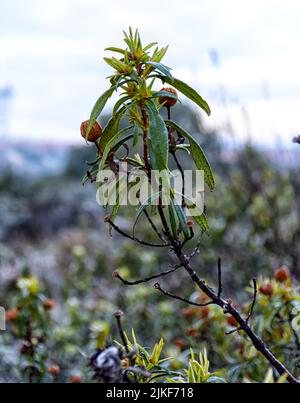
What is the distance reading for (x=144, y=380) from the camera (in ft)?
3.77

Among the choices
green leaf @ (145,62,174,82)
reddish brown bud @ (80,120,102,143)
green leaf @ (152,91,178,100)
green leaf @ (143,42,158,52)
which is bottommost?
reddish brown bud @ (80,120,102,143)

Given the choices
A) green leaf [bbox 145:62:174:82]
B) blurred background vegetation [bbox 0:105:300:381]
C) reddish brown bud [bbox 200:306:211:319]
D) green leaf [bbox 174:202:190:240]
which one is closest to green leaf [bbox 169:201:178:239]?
green leaf [bbox 174:202:190:240]

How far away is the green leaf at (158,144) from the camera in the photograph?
3.34 feet

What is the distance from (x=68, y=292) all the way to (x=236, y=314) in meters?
→ 4.20

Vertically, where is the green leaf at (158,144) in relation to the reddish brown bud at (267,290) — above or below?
above

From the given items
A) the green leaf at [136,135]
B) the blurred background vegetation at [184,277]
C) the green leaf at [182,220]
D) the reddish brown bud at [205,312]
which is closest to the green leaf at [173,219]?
the green leaf at [182,220]

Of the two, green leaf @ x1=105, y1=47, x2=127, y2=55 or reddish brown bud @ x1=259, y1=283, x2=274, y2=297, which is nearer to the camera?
green leaf @ x1=105, y1=47, x2=127, y2=55

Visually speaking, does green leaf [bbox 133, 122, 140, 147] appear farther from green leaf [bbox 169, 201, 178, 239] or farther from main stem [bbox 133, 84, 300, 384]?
green leaf [bbox 169, 201, 178, 239]

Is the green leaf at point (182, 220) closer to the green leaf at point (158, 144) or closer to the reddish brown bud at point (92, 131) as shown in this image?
the green leaf at point (158, 144)

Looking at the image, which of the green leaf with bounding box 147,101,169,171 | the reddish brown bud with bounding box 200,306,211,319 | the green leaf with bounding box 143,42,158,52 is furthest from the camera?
the reddish brown bud with bounding box 200,306,211,319

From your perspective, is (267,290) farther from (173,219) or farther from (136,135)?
(136,135)

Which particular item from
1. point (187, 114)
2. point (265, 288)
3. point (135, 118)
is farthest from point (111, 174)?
point (187, 114)

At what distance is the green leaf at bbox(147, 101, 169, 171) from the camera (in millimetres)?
1020

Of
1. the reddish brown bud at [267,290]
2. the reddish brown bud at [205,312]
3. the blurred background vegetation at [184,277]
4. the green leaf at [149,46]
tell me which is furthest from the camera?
the blurred background vegetation at [184,277]
